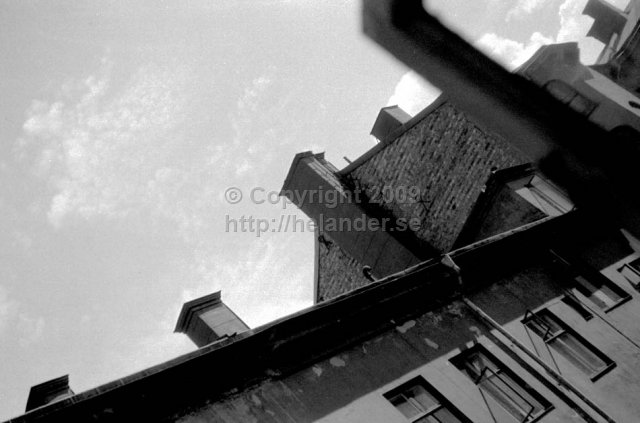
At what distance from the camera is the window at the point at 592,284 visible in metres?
11.7

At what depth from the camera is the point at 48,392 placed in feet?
24.3

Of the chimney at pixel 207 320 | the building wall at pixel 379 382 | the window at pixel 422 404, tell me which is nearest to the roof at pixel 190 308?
the chimney at pixel 207 320

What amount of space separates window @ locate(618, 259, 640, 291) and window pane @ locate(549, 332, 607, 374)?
294 centimetres

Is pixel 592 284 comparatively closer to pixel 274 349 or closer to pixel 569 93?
pixel 274 349

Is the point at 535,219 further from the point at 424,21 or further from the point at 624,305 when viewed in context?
the point at 424,21

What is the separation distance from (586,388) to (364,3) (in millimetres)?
9939

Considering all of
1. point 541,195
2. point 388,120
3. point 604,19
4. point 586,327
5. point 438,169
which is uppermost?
point 388,120

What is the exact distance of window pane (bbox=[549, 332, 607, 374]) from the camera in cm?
1010

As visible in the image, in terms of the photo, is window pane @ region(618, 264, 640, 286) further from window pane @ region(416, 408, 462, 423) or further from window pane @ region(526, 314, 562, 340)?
window pane @ region(416, 408, 462, 423)

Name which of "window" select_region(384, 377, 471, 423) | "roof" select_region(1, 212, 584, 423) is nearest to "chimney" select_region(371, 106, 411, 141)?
"roof" select_region(1, 212, 584, 423)

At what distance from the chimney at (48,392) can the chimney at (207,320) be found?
3.51m

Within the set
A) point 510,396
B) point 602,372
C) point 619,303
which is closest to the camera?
point 510,396

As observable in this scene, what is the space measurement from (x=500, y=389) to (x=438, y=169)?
7.78 meters

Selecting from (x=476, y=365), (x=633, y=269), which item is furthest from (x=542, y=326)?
(x=633, y=269)
